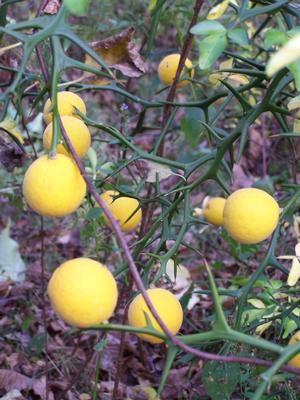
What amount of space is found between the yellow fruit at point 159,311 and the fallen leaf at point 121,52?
17.6 inches

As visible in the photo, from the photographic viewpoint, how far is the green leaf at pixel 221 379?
45.9 inches

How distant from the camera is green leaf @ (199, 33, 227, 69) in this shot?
91 cm

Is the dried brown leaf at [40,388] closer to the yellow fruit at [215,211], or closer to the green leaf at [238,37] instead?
the yellow fruit at [215,211]

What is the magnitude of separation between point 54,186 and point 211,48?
1.14ft

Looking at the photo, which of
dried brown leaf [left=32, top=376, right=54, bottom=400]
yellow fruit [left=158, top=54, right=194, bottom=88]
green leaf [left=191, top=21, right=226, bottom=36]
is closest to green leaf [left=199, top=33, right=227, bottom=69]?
green leaf [left=191, top=21, right=226, bottom=36]

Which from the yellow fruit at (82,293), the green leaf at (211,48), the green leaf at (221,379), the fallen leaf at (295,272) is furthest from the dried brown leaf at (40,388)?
the green leaf at (211,48)

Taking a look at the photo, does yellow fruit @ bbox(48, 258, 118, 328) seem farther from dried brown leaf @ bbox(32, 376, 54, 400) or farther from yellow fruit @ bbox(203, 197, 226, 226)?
dried brown leaf @ bbox(32, 376, 54, 400)

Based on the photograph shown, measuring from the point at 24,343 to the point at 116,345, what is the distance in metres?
0.32

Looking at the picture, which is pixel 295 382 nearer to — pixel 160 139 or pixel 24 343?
pixel 160 139

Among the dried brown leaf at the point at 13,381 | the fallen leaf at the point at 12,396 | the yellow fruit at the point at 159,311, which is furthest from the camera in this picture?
the dried brown leaf at the point at 13,381

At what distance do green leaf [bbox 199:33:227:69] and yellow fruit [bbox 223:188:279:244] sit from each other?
225mm

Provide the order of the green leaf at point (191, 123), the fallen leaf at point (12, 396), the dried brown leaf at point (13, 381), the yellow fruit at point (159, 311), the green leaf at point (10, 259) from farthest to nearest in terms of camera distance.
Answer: the green leaf at point (10, 259) < the green leaf at point (191, 123) < the dried brown leaf at point (13, 381) < the fallen leaf at point (12, 396) < the yellow fruit at point (159, 311)

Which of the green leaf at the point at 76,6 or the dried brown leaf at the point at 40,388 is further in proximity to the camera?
the dried brown leaf at the point at 40,388

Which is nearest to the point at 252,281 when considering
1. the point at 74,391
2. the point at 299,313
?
the point at 299,313
